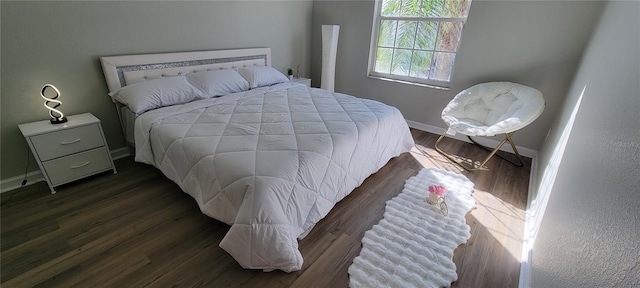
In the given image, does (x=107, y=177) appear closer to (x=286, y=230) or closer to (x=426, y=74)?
(x=286, y=230)

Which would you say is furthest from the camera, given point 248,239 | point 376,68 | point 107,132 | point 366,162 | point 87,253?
point 376,68

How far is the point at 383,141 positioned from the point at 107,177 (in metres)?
2.43

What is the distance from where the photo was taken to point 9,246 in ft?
5.31

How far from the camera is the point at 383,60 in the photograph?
12.5ft

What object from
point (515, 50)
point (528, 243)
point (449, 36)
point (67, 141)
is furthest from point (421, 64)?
point (67, 141)

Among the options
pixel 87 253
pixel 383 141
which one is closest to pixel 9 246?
pixel 87 253

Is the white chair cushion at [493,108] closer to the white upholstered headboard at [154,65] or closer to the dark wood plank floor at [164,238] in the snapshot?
the dark wood plank floor at [164,238]

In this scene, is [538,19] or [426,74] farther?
[426,74]

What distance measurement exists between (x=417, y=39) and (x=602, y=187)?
9.81 ft

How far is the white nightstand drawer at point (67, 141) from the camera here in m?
1.93

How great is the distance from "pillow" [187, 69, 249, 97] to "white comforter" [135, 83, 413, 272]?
19 centimetres

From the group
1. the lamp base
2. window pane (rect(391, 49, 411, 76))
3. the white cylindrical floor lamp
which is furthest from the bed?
window pane (rect(391, 49, 411, 76))

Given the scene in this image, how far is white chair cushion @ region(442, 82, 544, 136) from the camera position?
2361 millimetres

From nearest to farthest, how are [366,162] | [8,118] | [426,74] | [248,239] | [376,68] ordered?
[248,239]
[8,118]
[366,162]
[426,74]
[376,68]
